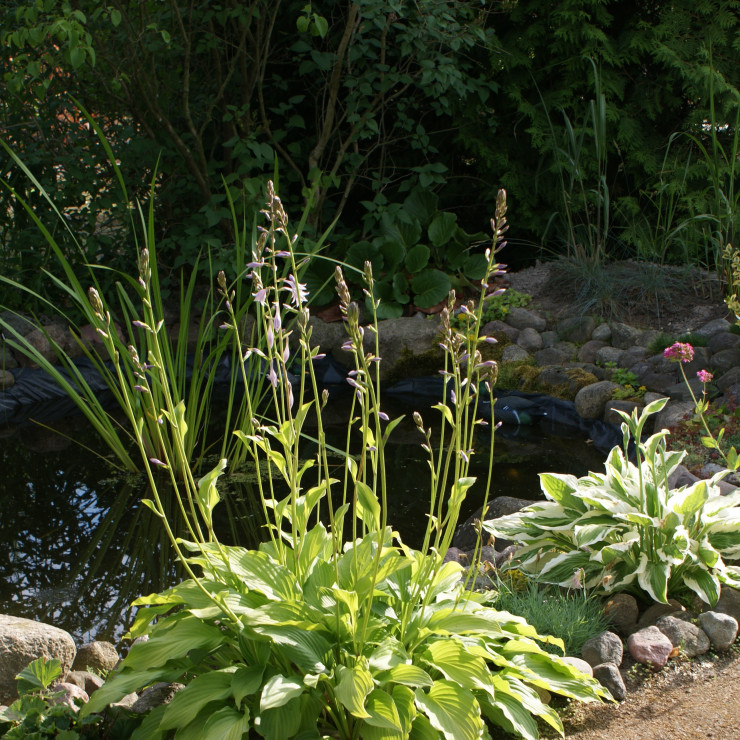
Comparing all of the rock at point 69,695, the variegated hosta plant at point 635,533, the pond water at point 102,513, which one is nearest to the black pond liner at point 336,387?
the pond water at point 102,513

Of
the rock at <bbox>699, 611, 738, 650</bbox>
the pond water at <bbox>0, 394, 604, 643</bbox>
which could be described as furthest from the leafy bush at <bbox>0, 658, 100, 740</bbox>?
the rock at <bbox>699, 611, 738, 650</bbox>

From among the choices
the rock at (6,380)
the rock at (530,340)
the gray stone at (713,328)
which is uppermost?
the rock at (6,380)

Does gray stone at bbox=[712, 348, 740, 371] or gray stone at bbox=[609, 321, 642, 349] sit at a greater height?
gray stone at bbox=[609, 321, 642, 349]

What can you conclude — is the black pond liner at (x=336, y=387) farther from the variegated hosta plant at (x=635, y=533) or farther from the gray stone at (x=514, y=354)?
the variegated hosta plant at (x=635, y=533)

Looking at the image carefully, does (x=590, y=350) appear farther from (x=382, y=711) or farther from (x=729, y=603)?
(x=382, y=711)

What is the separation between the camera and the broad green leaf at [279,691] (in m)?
1.47

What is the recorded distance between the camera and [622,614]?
2.32 meters

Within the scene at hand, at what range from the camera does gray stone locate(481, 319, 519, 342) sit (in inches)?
230

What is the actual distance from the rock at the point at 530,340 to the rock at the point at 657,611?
3.49 m

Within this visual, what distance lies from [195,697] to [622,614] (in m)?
1.32

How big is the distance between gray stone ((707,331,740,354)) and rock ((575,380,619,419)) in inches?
26.6

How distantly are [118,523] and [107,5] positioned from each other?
393 cm

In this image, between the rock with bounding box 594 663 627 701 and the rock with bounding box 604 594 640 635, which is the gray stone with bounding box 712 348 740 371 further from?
the rock with bounding box 594 663 627 701

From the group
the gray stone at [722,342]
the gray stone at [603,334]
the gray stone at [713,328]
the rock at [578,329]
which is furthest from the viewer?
the rock at [578,329]
